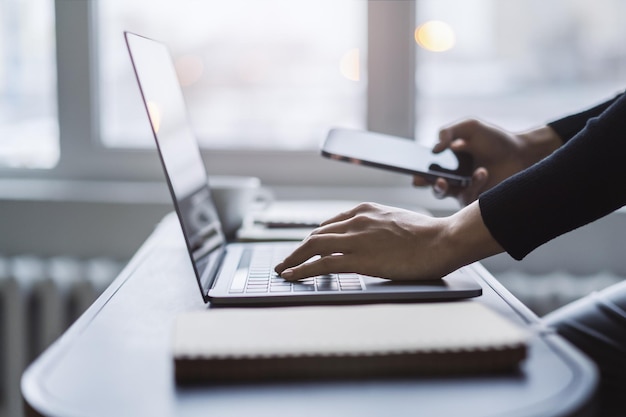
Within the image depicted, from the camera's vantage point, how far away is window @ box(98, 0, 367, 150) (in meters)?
1.84

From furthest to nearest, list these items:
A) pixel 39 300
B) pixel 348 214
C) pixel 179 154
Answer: pixel 39 300 < pixel 179 154 < pixel 348 214

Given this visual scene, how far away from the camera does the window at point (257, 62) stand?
184 centimetres

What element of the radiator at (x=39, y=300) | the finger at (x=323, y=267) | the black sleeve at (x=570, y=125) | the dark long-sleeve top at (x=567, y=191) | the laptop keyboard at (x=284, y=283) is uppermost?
the dark long-sleeve top at (x=567, y=191)

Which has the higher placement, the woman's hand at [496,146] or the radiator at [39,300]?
the woman's hand at [496,146]

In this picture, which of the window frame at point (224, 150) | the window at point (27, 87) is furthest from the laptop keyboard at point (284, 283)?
the window at point (27, 87)

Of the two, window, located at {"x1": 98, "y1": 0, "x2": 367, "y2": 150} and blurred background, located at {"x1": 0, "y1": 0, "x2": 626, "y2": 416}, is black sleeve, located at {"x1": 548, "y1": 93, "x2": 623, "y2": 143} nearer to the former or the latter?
blurred background, located at {"x1": 0, "y1": 0, "x2": 626, "y2": 416}

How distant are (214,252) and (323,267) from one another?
266 mm

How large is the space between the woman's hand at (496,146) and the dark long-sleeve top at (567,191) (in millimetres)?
488

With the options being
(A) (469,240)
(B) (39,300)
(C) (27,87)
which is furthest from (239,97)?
(A) (469,240)

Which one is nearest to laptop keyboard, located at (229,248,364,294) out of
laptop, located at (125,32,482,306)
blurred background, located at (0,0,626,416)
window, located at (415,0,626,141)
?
laptop, located at (125,32,482,306)

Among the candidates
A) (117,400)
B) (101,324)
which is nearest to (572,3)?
(101,324)

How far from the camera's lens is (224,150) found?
1.87m

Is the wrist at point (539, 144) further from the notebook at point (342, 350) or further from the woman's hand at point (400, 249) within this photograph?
the notebook at point (342, 350)

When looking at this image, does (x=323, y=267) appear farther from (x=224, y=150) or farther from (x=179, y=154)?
(x=224, y=150)
